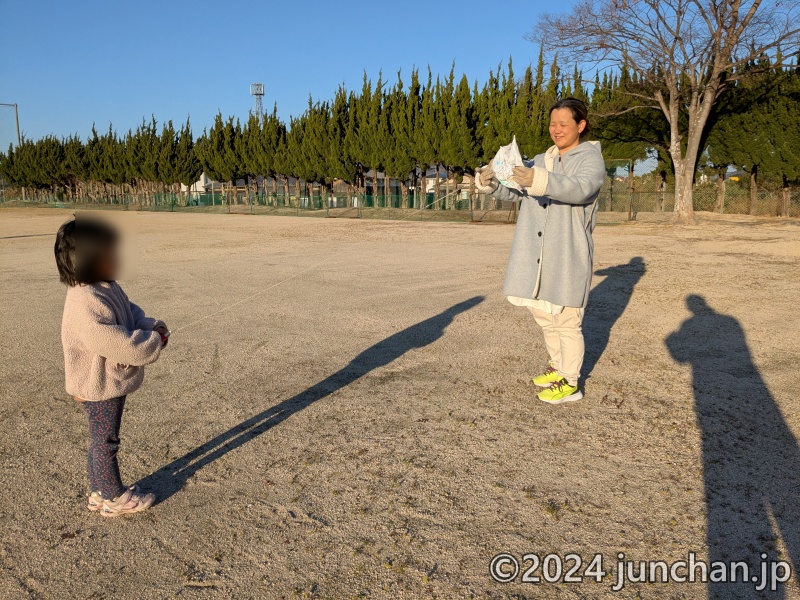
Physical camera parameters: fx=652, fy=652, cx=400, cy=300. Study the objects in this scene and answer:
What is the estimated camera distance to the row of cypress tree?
2744 centimetres

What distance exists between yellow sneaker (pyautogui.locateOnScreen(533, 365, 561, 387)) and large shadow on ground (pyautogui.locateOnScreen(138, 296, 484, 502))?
4.13 ft

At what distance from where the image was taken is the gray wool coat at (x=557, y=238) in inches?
146

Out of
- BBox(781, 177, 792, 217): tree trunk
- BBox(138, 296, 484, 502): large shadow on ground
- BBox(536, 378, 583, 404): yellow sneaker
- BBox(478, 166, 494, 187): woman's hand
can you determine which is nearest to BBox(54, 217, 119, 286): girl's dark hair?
BBox(138, 296, 484, 502): large shadow on ground

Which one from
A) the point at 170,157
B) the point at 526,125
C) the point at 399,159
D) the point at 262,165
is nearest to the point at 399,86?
the point at 399,159

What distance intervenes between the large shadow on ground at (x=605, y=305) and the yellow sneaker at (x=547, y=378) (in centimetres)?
37

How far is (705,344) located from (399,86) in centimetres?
3499

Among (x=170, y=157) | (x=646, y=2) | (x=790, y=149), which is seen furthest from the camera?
(x=170, y=157)

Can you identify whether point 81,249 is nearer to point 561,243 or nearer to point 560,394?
point 561,243

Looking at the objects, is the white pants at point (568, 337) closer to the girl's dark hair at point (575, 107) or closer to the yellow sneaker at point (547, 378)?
the yellow sneaker at point (547, 378)

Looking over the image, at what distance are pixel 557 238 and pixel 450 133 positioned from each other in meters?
31.1

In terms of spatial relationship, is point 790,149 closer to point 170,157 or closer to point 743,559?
point 743,559

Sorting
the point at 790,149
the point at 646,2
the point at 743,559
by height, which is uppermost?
the point at 646,2

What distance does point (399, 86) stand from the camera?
38062 millimetres

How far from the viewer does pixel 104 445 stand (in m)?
2.68
